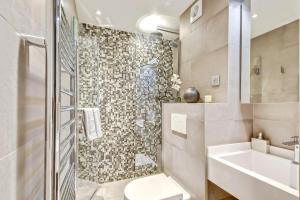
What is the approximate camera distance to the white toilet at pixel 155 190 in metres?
1.51

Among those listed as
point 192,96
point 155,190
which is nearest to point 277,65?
point 192,96

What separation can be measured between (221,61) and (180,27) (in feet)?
3.19

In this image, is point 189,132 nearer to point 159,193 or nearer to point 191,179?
point 191,179

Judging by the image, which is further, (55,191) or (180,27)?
(180,27)

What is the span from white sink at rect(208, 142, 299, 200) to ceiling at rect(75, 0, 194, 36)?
5.36 ft

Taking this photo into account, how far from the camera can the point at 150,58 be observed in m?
2.53

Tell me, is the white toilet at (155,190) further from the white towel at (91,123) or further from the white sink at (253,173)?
the white towel at (91,123)

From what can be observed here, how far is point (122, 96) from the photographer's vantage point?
2.40 meters

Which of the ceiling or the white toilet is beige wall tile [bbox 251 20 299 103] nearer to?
Answer: the ceiling

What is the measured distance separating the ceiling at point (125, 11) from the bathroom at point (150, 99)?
2 centimetres

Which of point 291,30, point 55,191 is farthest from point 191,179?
point 291,30

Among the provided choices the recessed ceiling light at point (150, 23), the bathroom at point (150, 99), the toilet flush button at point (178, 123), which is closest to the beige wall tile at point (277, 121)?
the bathroom at point (150, 99)

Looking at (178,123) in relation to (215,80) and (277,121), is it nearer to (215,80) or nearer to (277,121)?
(215,80)

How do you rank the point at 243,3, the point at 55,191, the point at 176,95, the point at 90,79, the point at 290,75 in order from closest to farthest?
the point at 55,191 < the point at 290,75 < the point at 243,3 < the point at 90,79 < the point at 176,95
